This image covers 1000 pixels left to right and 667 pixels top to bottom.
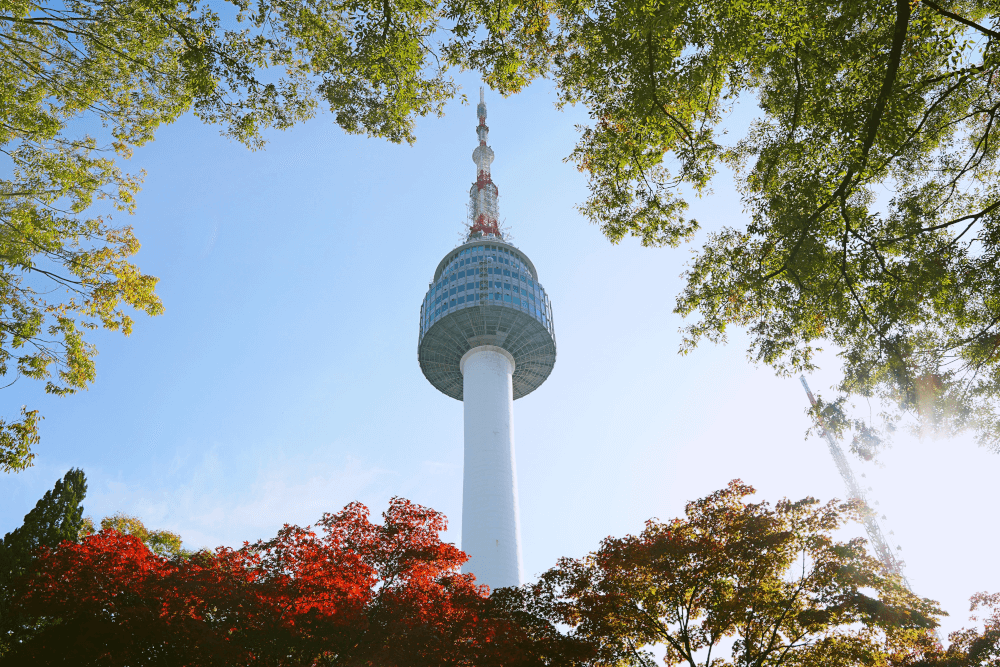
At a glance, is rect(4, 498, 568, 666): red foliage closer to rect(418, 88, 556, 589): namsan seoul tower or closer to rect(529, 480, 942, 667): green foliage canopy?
rect(529, 480, 942, 667): green foliage canopy

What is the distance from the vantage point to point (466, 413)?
49594 millimetres

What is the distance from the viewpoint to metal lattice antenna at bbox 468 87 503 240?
6031cm

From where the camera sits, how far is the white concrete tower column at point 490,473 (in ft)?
133

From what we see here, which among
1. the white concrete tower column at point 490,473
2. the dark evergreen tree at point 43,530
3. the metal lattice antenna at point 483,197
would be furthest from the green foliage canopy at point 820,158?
the metal lattice antenna at point 483,197

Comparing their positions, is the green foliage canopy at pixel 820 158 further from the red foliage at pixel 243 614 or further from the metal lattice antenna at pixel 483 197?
the metal lattice antenna at pixel 483 197

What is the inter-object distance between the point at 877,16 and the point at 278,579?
14.5 m

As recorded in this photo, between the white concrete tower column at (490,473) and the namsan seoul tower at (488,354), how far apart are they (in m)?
0.07

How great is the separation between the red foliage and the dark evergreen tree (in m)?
9.81

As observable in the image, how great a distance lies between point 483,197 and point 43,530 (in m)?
48.1

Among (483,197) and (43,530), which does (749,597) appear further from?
(483,197)

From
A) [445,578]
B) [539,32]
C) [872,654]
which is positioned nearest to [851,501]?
[872,654]

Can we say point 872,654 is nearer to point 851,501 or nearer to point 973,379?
point 851,501

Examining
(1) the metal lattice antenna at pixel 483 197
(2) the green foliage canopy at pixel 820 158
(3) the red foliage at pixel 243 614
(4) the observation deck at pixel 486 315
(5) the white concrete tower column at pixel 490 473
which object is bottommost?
(3) the red foliage at pixel 243 614

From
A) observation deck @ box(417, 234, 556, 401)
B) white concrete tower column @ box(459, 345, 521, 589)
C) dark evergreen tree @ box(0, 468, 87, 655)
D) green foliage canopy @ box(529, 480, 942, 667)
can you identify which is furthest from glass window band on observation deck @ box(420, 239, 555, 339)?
green foliage canopy @ box(529, 480, 942, 667)
